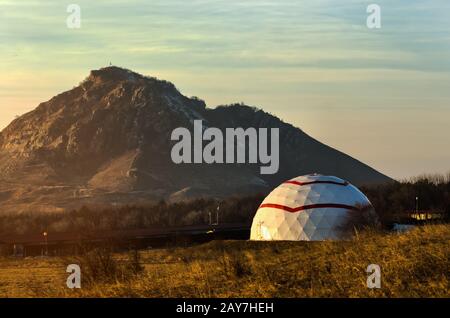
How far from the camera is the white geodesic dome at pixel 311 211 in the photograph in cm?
6000

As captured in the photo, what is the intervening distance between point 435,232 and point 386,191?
10634 cm

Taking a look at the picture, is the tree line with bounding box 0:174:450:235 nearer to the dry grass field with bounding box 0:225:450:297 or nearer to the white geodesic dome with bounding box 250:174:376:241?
the white geodesic dome with bounding box 250:174:376:241

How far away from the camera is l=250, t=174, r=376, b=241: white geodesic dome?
60.0 meters

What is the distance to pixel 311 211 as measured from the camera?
199 ft

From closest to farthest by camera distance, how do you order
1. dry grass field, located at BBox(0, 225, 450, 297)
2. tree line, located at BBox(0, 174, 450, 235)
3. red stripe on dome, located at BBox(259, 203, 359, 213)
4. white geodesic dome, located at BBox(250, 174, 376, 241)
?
dry grass field, located at BBox(0, 225, 450, 297), white geodesic dome, located at BBox(250, 174, 376, 241), red stripe on dome, located at BBox(259, 203, 359, 213), tree line, located at BBox(0, 174, 450, 235)

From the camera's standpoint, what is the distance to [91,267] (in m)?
24.5

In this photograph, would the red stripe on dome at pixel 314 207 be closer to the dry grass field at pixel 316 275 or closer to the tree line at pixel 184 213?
the dry grass field at pixel 316 275

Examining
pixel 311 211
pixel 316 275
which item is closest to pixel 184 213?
pixel 311 211

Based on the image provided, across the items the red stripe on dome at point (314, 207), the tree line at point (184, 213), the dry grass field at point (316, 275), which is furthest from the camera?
the tree line at point (184, 213)

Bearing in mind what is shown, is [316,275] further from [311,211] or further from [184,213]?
[184,213]

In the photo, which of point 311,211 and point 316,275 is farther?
point 311,211

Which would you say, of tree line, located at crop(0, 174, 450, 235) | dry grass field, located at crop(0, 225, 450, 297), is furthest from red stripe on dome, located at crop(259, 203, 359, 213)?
tree line, located at crop(0, 174, 450, 235)

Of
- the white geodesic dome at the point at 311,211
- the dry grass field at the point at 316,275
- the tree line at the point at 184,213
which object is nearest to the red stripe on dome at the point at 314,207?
the white geodesic dome at the point at 311,211
